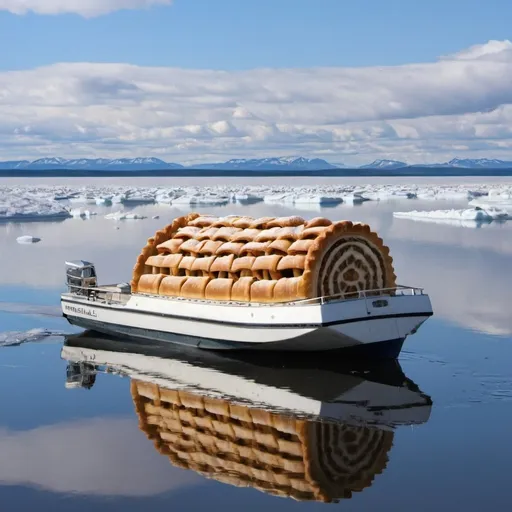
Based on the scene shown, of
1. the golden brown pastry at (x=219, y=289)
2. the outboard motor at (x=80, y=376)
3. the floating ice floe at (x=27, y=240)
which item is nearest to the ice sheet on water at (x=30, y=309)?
the outboard motor at (x=80, y=376)

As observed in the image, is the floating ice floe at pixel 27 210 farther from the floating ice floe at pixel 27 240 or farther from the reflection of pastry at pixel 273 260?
the reflection of pastry at pixel 273 260

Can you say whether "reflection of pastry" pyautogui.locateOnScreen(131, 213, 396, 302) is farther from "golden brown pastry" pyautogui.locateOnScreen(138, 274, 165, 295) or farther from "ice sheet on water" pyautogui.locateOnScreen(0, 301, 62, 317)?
"ice sheet on water" pyautogui.locateOnScreen(0, 301, 62, 317)

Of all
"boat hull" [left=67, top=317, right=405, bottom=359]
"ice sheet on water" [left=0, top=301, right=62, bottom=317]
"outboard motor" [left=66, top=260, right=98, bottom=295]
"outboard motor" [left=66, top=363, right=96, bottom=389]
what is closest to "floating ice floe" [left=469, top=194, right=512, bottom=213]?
"ice sheet on water" [left=0, top=301, right=62, bottom=317]

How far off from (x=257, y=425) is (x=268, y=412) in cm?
81

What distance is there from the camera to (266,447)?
1377cm

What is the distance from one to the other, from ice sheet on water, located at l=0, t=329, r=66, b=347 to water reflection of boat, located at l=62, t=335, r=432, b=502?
1341mm

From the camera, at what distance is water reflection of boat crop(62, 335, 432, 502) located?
12766 mm

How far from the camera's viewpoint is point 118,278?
32.3 meters

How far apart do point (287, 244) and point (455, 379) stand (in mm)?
4639

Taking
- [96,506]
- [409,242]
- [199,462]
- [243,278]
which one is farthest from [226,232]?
[409,242]

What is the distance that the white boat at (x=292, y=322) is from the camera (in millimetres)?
18578

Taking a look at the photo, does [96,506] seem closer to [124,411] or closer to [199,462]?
[199,462]

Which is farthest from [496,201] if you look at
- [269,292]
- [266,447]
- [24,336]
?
[266,447]

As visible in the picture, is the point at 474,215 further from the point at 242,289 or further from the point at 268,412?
the point at 268,412
